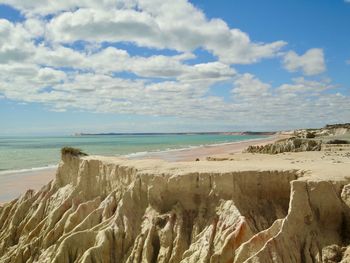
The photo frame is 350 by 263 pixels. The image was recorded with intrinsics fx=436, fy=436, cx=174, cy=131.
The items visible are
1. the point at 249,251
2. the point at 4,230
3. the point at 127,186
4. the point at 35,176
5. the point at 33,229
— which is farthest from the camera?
the point at 35,176

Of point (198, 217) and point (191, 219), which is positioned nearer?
point (198, 217)

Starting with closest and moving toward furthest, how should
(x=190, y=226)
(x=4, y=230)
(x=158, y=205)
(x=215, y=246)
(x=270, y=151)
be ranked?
1. (x=215, y=246)
2. (x=190, y=226)
3. (x=158, y=205)
4. (x=4, y=230)
5. (x=270, y=151)

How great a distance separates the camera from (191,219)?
1589 centimetres

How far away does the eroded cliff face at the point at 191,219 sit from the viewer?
528 inches

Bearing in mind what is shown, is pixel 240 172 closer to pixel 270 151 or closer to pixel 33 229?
pixel 33 229

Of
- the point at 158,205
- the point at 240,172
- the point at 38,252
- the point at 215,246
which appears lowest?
the point at 38,252

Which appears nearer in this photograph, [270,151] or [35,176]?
[270,151]

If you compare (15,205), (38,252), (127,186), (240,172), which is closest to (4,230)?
(15,205)

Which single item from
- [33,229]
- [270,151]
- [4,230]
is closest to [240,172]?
[33,229]

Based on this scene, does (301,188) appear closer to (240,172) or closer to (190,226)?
(240,172)

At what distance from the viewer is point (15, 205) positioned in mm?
24141

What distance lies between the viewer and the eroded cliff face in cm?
1342

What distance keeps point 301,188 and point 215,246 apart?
341 centimetres

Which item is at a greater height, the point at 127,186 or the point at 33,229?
the point at 127,186
